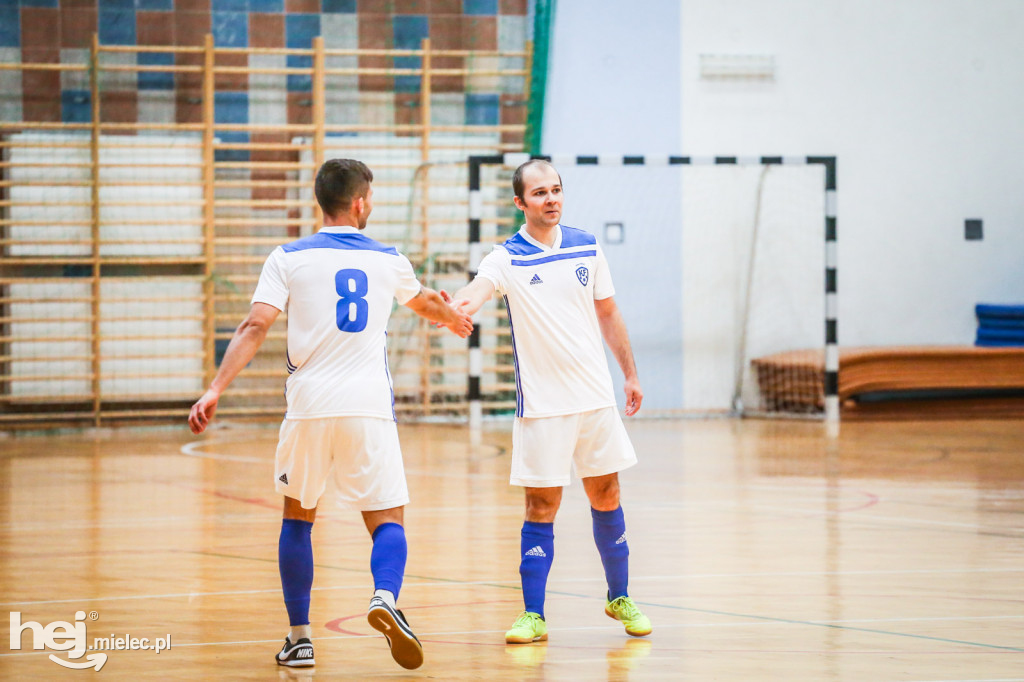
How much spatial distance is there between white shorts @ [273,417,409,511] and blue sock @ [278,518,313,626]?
0.30ft

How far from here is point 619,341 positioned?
3520 millimetres

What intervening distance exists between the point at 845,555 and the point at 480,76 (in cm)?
772

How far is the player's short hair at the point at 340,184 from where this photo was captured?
9.91ft

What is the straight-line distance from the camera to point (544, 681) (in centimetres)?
278

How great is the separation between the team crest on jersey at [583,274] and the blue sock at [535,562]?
71 centimetres

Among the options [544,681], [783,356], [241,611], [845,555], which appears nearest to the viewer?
[544,681]

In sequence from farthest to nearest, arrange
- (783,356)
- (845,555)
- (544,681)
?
1. (783,356)
2. (845,555)
3. (544,681)

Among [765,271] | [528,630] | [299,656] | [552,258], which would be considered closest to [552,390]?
[552,258]

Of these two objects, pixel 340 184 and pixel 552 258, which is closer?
pixel 340 184

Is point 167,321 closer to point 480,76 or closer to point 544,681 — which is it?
point 480,76

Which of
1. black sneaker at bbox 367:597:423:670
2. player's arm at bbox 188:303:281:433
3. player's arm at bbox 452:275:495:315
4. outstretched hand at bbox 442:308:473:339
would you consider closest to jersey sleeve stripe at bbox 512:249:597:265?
player's arm at bbox 452:275:495:315

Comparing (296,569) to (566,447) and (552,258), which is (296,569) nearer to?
(566,447)

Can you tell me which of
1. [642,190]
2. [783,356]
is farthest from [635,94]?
[783,356]

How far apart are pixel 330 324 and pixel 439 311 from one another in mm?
424
